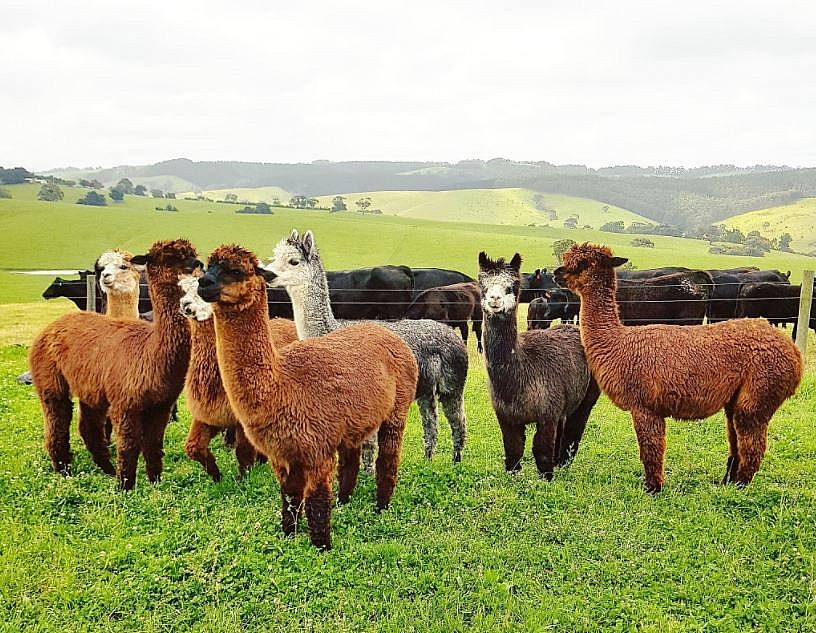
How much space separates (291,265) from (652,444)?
12.2 feet

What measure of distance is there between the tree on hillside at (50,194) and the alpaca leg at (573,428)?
73.9 m

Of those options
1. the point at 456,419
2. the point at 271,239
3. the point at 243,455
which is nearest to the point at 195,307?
the point at 243,455

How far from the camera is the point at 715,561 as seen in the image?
454 cm

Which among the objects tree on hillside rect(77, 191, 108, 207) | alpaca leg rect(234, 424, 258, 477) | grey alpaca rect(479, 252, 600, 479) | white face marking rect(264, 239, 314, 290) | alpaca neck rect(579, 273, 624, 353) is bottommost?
alpaca leg rect(234, 424, 258, 477)

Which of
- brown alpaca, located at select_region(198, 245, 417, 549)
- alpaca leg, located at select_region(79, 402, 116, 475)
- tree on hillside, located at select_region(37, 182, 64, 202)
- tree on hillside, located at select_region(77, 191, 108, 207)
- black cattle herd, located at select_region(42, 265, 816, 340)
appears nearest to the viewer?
brown alpaca, located at select_region(198, 245, 417, 549)

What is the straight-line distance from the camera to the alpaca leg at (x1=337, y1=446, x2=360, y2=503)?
5.52 m

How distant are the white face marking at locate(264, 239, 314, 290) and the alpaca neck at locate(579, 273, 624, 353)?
Result: 106 inches

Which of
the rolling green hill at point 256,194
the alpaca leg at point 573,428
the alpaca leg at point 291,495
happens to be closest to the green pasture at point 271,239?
the alpaca leg at point 573,428

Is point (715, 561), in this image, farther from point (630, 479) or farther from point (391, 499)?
point (391, 499)

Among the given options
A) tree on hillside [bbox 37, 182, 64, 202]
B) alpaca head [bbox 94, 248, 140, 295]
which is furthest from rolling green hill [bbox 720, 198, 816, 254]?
tree on hillside [bbox 37, 182, 64, 202]

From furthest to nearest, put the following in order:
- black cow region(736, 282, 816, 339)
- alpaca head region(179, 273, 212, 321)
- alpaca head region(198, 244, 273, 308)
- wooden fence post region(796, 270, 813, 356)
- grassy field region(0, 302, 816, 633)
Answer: black cow region(736, 282, 816, 339), wooden fence post region(796, 270, 813, 356), alpaca head region(179, 273, 212, 321), alpaca head region(198, 244, 273, 308), grassy field region(0, 302, 816, 633)

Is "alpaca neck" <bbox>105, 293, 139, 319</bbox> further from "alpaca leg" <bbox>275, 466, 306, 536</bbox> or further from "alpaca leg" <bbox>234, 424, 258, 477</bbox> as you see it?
"alpaca leg" <bbox>275, 466, 306, 536</bbox>

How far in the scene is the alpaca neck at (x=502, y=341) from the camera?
19.9 ft

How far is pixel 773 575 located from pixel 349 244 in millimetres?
49981
